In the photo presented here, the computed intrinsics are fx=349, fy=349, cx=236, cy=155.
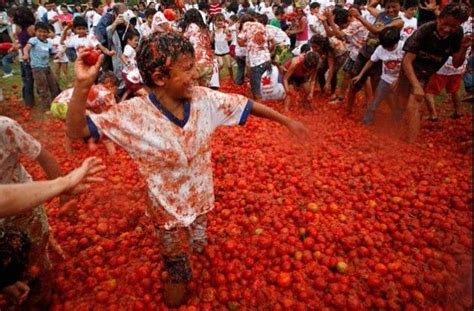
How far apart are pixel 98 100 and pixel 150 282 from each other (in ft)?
9.86

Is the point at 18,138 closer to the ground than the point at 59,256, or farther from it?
farther from it

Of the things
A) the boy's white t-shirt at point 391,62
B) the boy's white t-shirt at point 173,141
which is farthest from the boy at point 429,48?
the boy's white t-shirt at point 173,141

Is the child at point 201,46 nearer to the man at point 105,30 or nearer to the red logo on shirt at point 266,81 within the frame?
the red logo on shirt at point 266,81

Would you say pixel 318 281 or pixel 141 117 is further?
pixel 318 281

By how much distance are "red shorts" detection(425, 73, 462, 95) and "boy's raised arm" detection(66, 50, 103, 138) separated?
5.38 meters

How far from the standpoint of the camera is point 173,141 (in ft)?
6.86

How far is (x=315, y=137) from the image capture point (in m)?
5.41

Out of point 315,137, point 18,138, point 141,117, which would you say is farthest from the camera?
point 315,137

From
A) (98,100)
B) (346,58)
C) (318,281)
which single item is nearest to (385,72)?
(346,58)

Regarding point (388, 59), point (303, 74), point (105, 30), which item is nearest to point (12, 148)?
point (388, 59)

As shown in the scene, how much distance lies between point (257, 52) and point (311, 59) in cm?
121

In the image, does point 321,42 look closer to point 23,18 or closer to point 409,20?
point 409,20

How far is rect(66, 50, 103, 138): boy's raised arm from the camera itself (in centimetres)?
185

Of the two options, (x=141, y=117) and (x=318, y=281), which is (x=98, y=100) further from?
(x=318, y=281)
